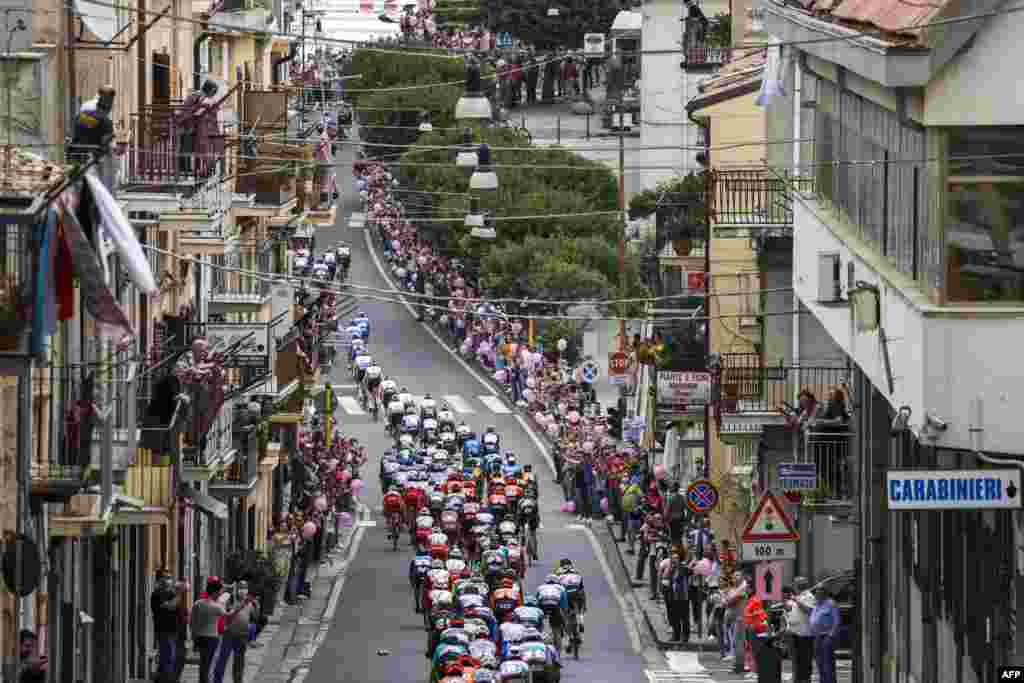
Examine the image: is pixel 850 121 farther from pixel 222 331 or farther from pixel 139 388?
pixel 222 331

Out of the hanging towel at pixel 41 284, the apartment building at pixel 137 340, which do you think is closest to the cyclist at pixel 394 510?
the apartment building at pixel 137 340

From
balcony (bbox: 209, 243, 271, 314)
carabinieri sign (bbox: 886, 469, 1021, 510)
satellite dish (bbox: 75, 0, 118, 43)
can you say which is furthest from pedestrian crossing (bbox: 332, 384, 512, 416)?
carabinieri sign (bbox: 886, 469, 1021, 510)

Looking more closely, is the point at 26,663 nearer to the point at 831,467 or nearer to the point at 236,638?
the point at 236,638

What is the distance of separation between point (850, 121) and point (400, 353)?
75280 millimetres

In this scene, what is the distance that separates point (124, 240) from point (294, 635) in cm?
3045

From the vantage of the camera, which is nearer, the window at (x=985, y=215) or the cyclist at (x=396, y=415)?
the window at (x=985, y=215)

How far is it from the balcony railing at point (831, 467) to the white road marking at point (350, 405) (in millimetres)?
55369

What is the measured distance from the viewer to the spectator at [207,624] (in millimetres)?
45281

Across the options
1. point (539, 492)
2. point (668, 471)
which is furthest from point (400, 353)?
point (668, 471)

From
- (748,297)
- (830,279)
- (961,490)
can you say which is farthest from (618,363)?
(961,490)

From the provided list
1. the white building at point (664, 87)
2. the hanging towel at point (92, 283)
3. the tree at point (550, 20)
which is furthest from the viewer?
the tree at point (550, 20)

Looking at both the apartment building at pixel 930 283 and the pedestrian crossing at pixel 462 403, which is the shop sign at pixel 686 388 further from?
the pedestrian crossing at pixel 462 403

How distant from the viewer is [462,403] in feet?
331

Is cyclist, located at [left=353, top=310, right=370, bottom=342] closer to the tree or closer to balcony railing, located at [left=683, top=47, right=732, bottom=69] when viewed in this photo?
balcony railing, located at [left=683, top=47, right=732, bottom=69]
